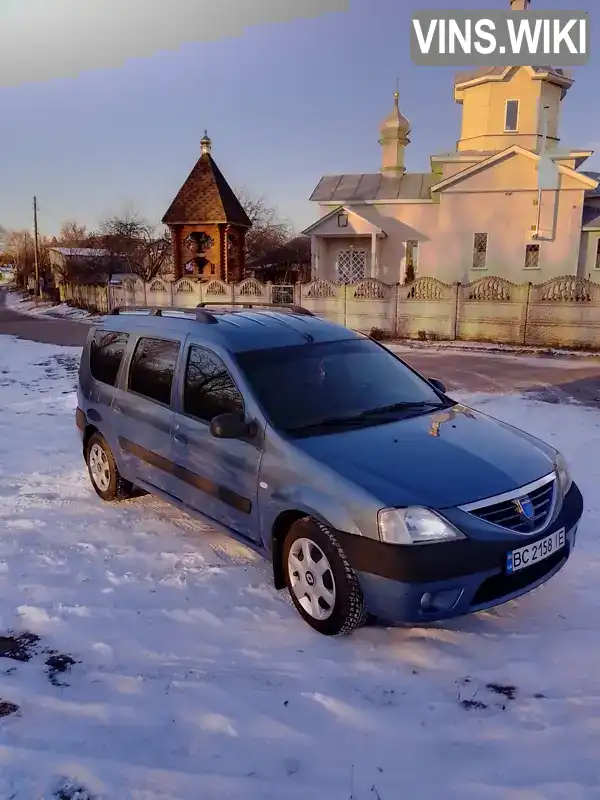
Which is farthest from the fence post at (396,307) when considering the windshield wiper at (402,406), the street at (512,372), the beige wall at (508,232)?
the windshield wiper at (402,406)

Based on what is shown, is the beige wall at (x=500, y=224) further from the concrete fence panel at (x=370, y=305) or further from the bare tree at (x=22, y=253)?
the bare tree at (x=22, y=253)

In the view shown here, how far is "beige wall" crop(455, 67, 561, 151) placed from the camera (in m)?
27.0

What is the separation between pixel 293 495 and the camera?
11.0 feet

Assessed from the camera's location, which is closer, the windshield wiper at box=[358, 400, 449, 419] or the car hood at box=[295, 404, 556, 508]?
the car hood at box=[295, 404, 556, 508]

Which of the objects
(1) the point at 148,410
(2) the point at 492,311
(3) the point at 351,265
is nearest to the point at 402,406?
(1) the point at 148,410

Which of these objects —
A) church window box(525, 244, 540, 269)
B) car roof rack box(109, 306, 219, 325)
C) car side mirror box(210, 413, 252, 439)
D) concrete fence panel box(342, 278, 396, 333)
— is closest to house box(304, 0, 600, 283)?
church window box(525, 244, 540, 269)

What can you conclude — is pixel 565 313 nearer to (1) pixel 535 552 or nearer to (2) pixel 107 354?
(2) pixel 107 354

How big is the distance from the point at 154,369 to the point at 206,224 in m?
27.1

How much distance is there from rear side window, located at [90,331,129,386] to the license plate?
3593 mm

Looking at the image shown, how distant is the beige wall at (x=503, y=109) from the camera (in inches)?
1061

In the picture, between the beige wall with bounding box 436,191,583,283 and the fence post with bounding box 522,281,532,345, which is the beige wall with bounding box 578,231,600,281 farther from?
the fence post with bounding box 522,281,532,345

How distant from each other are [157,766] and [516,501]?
85.0 inches

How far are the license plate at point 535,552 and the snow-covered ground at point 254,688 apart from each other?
498 mm

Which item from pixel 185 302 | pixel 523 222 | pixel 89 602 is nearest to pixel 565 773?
pixel 89 602
